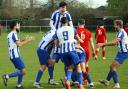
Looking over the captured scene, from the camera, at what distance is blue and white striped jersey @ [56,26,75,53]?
1259 centimetres

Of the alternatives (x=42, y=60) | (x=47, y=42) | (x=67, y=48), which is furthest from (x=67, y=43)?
(x=42, y=60)

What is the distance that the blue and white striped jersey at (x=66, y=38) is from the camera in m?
12.6

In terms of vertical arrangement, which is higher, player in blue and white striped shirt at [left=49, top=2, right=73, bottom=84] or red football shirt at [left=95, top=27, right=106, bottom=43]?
player in blue and white striped shirt at [left=49, top=2, right=73, bottom=84]

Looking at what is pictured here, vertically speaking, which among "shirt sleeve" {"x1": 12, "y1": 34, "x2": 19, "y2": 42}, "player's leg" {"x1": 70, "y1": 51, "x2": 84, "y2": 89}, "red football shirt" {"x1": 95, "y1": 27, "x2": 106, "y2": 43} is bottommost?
"red football shirt" {"x1": 95, "y1": 27, "x2": 106, "y2": 43}

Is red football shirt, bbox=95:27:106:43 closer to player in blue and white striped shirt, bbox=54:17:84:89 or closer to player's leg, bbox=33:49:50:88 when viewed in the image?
player's leg, bbox=33:49:50:88

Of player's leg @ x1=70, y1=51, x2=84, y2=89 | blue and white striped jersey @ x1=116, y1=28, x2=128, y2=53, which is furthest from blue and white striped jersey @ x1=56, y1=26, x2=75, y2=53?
blue and white striped jersey @ x1=116, y1=28, x2=128, y2=53

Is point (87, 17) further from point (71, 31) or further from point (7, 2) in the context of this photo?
point (71, 31)

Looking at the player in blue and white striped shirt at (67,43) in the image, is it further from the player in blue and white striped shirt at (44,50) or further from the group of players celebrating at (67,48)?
the player in blue and white striped shirt at (44,50)

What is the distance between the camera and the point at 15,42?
13.5 meters

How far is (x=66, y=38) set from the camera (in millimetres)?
12602

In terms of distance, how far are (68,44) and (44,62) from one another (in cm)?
188

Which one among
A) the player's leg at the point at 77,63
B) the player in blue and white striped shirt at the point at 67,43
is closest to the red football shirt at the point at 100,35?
the player's leg at the point at 77,63

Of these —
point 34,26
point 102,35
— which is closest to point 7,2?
point 34,26

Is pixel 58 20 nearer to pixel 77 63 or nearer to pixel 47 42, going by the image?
pixel 47 42
